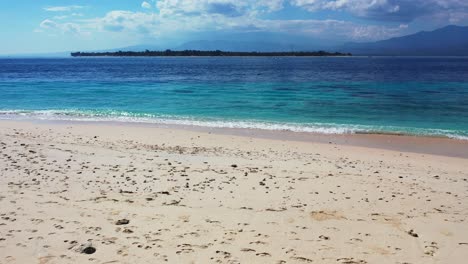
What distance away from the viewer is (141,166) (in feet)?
30.5

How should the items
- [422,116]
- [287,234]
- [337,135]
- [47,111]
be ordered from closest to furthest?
1. [287,234]
2. [337,135]
3. [422,116]
4. [47,111]

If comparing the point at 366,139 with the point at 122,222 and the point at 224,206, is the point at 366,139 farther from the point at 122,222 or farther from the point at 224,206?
the point at 122,222

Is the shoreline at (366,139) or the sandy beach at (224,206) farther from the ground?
the sandy beach at (224,206)

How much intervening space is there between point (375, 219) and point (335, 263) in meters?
1.87

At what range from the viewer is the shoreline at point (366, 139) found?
13.7m

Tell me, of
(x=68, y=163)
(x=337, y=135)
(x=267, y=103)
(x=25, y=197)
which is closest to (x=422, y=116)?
(x=337, y=135)

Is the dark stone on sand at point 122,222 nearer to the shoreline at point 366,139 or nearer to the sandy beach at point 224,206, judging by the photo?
the sandy beach at point 224,206

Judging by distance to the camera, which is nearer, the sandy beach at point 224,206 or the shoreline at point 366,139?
the sandy beach at point 224,206

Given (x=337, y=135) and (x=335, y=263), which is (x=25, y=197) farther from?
(x=337, y=135)

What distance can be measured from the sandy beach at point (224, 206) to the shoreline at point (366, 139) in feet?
6.31

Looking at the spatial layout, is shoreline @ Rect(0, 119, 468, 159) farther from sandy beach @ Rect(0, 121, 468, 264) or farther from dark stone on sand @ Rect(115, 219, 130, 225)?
dark stone on sand @ Rect(115, 219, 130, 225)

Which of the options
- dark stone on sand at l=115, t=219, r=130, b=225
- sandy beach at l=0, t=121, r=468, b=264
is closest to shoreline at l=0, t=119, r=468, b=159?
sandy beach at l=0, t=121, r=468, b=264

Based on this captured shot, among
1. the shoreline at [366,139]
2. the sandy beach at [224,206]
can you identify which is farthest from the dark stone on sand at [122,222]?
the shoreline at [366,139]

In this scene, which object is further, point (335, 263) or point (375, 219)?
point (375, 219)
